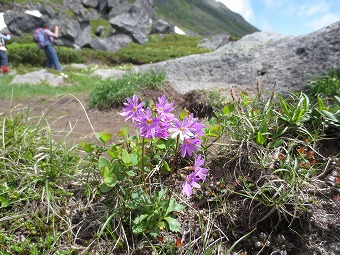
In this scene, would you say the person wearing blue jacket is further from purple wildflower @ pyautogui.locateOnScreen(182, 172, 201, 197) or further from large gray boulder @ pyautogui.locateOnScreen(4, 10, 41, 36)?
large gray boulder @ pyautogui.locateOnScreen(4, 10, 41, 36)

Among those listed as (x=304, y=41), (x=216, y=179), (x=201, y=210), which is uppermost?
(x=304, y=41)

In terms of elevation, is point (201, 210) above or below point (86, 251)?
above

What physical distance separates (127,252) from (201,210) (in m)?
0.58

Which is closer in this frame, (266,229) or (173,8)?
(266,229)

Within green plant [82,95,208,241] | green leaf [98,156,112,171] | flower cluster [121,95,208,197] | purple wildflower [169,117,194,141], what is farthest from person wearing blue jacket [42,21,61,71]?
purple wildflower [169,117,194,141]

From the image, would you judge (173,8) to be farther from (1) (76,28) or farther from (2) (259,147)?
(2) (259,147)

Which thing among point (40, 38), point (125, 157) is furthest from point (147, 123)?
point (40, 38)

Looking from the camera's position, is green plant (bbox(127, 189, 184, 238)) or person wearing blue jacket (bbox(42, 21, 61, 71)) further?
person wearing blue jacket (bbox(42, 21, 61, 71))

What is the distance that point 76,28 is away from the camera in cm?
3662

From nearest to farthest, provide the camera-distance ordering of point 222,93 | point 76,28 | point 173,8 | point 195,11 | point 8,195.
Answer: point 8,195 → point 222,93 → point 76,28 → point 173,8 → point 195,11

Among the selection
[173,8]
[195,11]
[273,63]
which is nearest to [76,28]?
[273,63]

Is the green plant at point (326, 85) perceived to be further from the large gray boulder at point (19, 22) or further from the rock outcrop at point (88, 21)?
the large gray boulder at point (19, 22)

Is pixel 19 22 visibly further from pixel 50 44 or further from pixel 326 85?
pixel 326 85

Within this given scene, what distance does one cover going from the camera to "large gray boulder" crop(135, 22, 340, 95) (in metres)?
4.88
